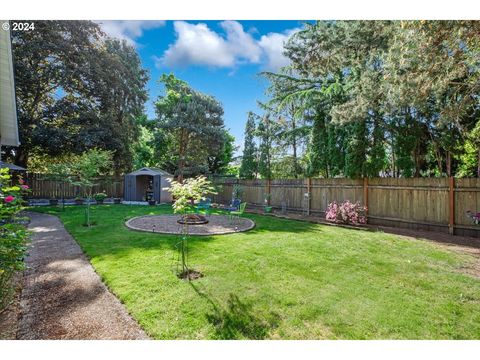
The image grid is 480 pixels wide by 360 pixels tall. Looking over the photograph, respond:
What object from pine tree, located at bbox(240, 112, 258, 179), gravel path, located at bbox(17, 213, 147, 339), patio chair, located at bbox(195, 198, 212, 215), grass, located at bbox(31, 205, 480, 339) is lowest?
grass, located at bbox(31, 205, 480, 339)

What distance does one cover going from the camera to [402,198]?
778 centimetres

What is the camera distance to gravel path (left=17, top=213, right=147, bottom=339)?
2377mm

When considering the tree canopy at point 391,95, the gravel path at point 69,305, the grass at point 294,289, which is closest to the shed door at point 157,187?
the tree canopy at point 391,95

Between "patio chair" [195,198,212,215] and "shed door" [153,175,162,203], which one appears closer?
"patio chair" [195,198,212,215]

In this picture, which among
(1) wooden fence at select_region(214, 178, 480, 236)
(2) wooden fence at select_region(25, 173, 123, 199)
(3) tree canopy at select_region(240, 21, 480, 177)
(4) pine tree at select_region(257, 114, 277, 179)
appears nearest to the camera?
(3) tree canopy at select_region(240, 21, 480, 177)

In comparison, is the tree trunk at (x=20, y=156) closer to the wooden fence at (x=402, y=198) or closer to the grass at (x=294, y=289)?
the grass at (x=294, y=289)

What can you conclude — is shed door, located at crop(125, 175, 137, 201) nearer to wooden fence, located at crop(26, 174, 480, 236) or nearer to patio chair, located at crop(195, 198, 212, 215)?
patio chair, located at crop(195, 198, 212, 215)

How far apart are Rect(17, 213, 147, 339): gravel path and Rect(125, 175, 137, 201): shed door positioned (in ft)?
36.7

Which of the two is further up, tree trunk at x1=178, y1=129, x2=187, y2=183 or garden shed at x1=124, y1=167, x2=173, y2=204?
tree trunk at x1=178, y1=129, x2=187, y2=183

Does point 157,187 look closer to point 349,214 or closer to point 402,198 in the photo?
point 349,214

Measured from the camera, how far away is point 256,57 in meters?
5.30

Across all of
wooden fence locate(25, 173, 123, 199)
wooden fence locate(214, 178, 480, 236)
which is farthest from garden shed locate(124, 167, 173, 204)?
wooden fence locate(214, 178, 480, 236)
